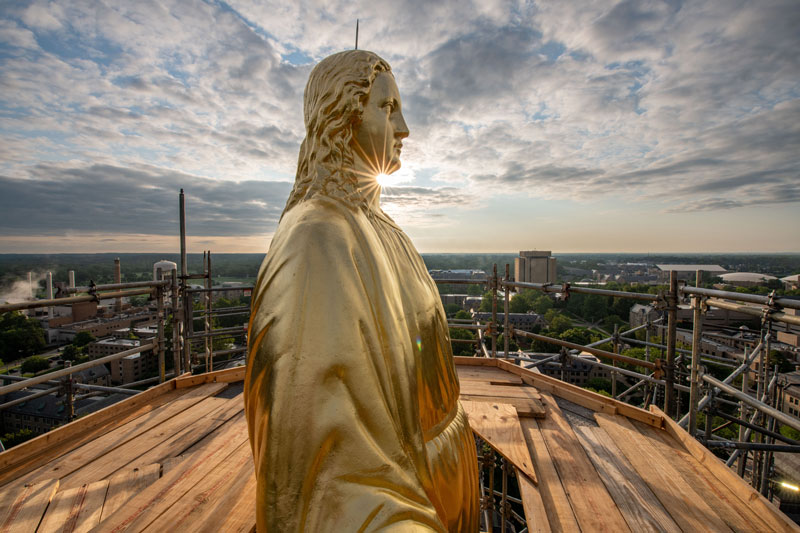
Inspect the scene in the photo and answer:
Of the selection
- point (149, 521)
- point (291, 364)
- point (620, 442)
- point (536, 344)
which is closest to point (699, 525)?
point (620, 442)

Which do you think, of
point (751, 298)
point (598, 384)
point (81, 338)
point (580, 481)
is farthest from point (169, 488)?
point (598, 384)

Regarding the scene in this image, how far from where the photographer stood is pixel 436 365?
1.51 m

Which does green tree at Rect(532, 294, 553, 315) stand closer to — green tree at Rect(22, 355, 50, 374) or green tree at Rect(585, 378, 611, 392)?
green tree at Rect(585, 378, 611, 392)

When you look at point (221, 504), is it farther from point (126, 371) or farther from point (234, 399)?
point (126, 371)

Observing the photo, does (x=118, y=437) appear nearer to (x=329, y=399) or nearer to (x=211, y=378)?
(x=211, y=378)

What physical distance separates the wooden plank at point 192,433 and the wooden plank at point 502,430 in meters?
2.42

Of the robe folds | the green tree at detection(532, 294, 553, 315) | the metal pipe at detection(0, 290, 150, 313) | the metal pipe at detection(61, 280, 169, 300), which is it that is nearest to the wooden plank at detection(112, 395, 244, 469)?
the metal pipe at detection(0, 290, 150, 313)

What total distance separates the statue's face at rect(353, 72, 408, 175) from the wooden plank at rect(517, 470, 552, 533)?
90.1 inches

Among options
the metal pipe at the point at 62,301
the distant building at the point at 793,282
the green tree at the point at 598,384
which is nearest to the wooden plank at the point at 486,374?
the metal pipe at the point at 62,301

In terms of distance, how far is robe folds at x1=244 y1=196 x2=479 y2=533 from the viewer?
89 centimetres

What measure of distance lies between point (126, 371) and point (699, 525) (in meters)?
23.6

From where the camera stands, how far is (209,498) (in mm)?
2391

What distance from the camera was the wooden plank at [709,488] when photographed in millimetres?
2305

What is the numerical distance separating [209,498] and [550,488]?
7.65 feet
